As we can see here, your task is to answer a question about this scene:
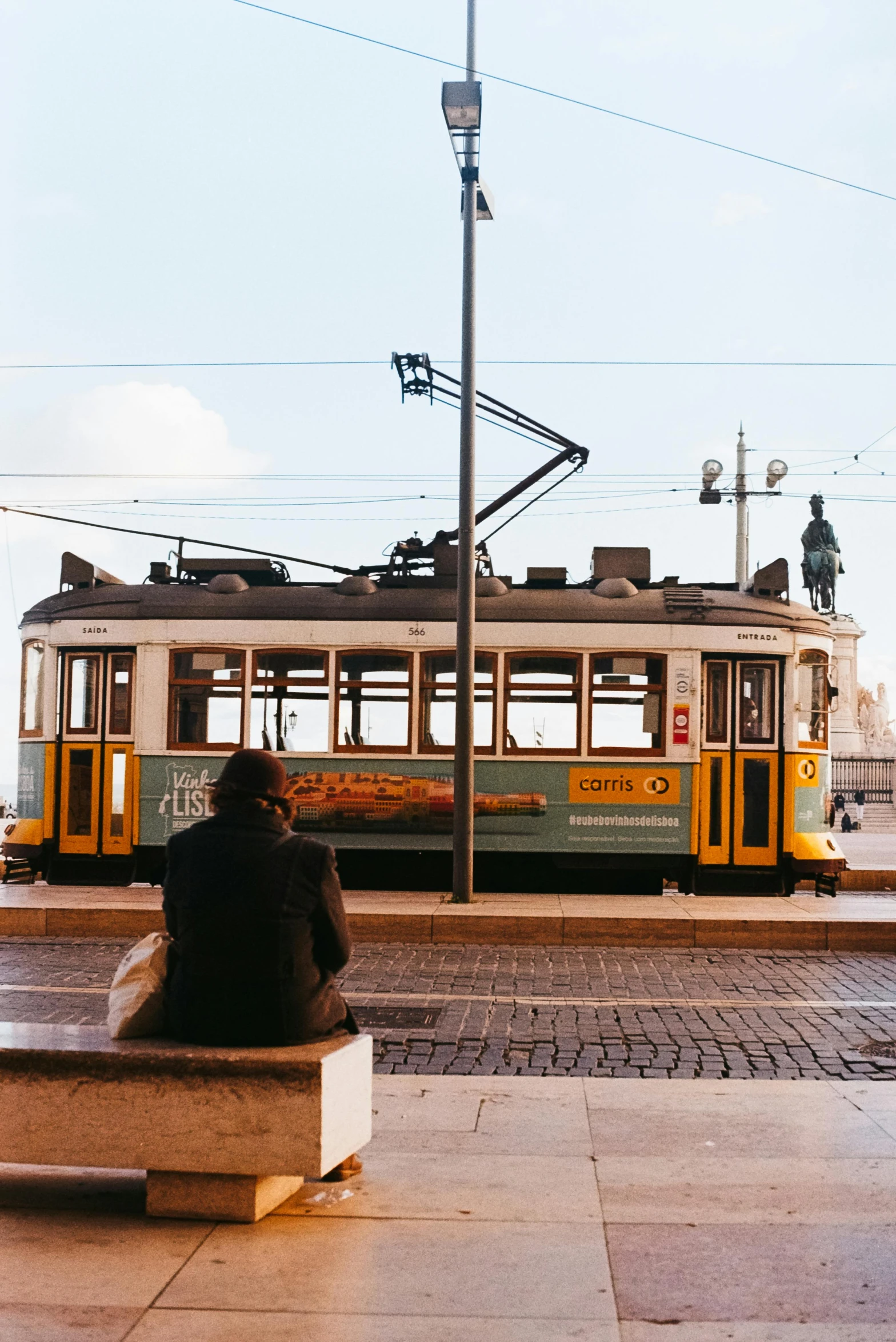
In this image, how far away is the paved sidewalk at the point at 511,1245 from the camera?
3.39 m

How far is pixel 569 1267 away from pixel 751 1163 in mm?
1283

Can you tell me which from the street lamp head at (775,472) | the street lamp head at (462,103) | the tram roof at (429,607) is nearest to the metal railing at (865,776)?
the street lamp head at (775,472)

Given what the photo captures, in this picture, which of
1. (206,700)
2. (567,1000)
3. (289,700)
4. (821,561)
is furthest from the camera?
(821,561)

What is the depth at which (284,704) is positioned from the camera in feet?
46.9

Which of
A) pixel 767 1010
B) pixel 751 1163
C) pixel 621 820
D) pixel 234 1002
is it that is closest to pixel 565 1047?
pixel 767 1010

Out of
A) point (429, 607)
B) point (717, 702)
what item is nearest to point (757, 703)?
point (717, 702)

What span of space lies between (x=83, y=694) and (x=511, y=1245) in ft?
37.8

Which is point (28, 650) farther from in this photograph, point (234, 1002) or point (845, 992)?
point (234, 1002)

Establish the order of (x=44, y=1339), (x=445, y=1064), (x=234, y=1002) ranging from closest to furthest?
(x=44, y=1339), (x=234, y=1002), (x=445, y=1064)

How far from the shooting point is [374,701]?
14.2 m

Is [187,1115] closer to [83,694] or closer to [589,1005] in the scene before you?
[589,1005]

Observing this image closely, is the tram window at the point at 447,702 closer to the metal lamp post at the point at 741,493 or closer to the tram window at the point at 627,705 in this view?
the tram window at the point at 627,705

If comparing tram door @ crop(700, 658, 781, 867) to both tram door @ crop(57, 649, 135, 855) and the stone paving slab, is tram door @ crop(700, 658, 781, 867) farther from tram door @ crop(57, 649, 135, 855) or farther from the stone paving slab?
tram door @ crop(57, 649, 135, 855)

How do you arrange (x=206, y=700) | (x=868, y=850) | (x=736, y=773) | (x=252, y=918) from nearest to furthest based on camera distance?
(x=252, y=918), (x=736, y=773), (x=206, y=700), (x=868, y=850)
